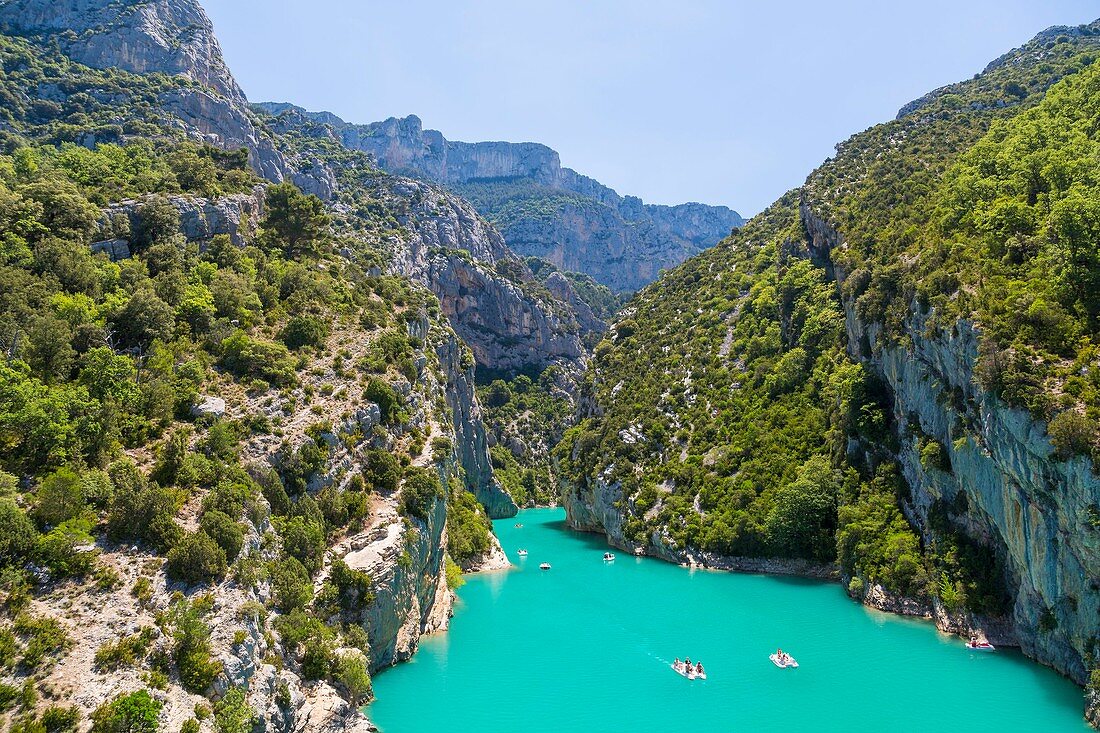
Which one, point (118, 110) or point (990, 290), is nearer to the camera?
point (990, 290)

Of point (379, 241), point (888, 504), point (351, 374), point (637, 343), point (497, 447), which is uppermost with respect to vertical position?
point (379, 241)

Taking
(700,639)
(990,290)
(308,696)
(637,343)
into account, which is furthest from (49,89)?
(990,290)

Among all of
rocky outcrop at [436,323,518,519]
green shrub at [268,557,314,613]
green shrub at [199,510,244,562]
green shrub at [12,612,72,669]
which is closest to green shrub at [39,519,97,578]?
green shrub at [12,612,72,669]

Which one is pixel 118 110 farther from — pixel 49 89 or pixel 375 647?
pixel 375 647

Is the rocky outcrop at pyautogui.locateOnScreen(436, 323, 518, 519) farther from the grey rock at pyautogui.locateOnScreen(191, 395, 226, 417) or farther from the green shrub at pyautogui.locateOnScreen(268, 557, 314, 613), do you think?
the green shrub at pyautogui.locateOnScreen(268, 557, 314, 613)

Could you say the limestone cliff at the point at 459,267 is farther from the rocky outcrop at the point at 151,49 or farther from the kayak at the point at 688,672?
the kayak at the point at 688,672

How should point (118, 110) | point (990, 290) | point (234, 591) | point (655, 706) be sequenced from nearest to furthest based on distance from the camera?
point (234, 591) < point (655, 706) < point (990, 290) < point (118, 110)

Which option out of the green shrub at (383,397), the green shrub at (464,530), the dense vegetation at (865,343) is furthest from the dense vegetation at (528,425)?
the green shrub at (383,397)
